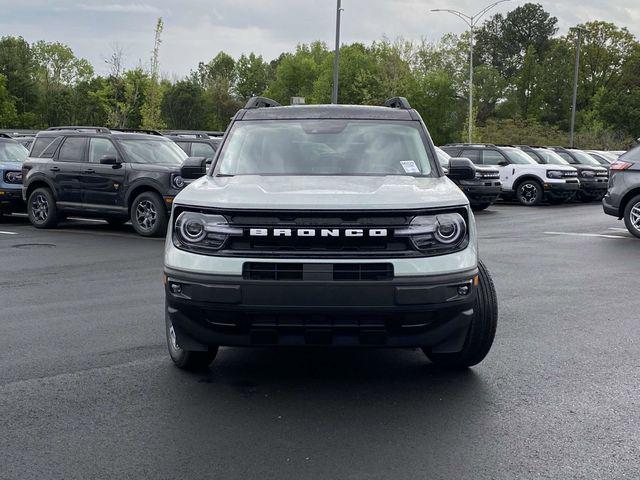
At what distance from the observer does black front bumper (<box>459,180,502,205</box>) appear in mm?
20938

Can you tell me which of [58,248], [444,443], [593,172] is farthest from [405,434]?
[593,172]

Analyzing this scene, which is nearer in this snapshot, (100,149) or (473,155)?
(100,149)

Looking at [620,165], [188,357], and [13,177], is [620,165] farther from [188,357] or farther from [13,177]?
[13,177]

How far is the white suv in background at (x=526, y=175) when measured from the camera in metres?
24.6

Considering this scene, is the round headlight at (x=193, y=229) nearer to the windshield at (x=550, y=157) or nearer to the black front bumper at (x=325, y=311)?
the black front bumper at (x=325, y=311)

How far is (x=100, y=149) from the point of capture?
1555cm

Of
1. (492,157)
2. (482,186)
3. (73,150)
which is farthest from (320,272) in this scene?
(492,157)

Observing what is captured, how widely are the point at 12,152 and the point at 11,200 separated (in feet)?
4.67

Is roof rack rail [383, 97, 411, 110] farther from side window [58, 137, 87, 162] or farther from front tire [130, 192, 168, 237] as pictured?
side window [58, 137, 87, 162]

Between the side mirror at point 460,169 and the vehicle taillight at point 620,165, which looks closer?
the side mirror at point 460,169

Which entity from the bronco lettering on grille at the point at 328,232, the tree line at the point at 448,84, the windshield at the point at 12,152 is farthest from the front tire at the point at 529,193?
the tree line at the point at 448,84

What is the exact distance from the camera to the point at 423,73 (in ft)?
293

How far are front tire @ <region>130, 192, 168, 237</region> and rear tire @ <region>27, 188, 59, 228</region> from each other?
2051 mm

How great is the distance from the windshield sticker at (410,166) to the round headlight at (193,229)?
1749mm
